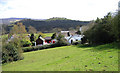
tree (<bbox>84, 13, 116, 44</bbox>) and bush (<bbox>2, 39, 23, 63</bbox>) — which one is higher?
tree (<bbox>84, 13, 116, 44</bbox>)

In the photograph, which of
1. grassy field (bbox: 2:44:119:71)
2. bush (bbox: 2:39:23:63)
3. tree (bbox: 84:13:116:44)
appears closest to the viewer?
grassy field (bbox: 2:44:119:71)

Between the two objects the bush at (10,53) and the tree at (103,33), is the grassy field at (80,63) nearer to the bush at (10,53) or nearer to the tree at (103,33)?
the bush at (10,53)

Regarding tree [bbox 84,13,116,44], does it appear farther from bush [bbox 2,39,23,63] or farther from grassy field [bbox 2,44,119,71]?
bush [bbox 2,39,23,63]

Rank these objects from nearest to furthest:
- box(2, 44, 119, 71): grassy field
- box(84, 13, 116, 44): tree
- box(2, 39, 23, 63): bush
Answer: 1. box(2, 44, 119, 71): grassy field
2. box(2, 39, 23, 63): bush
3. box(84, 13, 116, 44): tree

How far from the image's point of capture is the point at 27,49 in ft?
124

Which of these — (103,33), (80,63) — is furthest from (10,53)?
(103,33)

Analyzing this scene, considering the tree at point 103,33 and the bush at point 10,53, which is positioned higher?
the tree at point 103,33

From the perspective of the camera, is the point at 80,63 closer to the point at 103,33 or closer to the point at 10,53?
the point at 10,53

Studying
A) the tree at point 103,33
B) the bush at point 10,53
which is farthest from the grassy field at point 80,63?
the tree at point 103,33

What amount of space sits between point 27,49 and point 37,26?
6835 cm

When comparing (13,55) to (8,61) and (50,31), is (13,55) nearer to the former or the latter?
(8,61)

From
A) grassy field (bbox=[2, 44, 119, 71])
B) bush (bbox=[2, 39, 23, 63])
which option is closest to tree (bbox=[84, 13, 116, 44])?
grassy field (bbox=[2, 44, 119, 71])

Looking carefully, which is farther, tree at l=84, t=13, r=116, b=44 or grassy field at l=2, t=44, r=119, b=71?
tree at l=84, t=13, r=116, b=44

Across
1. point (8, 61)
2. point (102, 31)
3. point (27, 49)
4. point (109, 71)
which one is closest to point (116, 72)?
point (109, 71)
